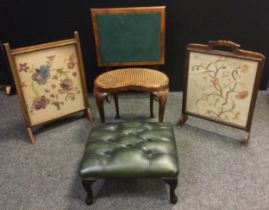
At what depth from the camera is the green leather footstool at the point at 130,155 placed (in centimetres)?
157

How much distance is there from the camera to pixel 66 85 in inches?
90.4

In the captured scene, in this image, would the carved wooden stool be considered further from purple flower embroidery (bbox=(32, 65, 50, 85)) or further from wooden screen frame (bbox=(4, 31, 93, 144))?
purple flower embroidery (bbox=(32, 65, 50, 85))

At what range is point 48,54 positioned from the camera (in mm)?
2135

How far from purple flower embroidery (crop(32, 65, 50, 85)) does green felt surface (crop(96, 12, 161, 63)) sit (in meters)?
0.53

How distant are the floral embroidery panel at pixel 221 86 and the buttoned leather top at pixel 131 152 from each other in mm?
456

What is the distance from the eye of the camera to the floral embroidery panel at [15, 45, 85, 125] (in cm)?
210

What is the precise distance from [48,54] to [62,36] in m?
0.58

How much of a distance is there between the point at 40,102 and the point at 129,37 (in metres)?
0.89

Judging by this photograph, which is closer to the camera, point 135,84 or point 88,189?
point 88,189

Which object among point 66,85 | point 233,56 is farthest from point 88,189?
point 233,56

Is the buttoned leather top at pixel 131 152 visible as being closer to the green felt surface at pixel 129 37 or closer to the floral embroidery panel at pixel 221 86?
the floral embroidery panel at pixel 221 86

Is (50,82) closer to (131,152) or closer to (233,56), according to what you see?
(131,152)

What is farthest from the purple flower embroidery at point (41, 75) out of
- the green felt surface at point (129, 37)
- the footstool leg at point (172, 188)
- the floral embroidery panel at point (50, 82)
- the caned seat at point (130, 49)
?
the footstool leg at point (172, 188)

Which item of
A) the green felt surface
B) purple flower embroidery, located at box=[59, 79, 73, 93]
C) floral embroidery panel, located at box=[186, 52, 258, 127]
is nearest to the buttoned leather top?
floral embroidery panel, located at box=[186, 52, 258, 127]
